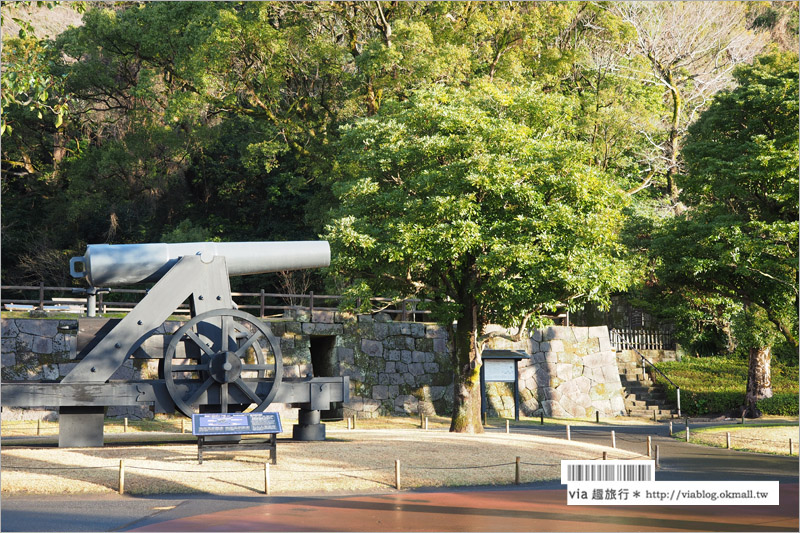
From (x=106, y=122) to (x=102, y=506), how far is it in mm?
23385

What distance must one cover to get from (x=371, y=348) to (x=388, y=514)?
51.6ft

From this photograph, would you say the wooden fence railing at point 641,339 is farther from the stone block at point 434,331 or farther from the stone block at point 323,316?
the stone block at point 323,316

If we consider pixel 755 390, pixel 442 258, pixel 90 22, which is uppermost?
pixel 90 22

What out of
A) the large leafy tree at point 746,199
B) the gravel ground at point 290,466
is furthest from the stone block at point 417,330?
the gravel ground at point 290,466

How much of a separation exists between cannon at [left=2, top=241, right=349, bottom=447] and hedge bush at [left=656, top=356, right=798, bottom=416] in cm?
1625

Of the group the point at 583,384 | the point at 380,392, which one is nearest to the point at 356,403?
the point at 380,392

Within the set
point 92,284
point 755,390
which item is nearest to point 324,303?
point 755,390

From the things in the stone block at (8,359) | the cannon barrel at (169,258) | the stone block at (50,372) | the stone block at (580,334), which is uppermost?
the cannon barrel at (169,258)

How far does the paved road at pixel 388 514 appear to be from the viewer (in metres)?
8.70

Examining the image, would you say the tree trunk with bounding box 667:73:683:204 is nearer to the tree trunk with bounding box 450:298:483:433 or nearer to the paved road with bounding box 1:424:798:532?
the tree trunk with bounding box 450:298:483:433

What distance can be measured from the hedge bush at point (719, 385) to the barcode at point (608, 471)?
15114 mm

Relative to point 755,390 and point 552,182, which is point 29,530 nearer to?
point 552,182

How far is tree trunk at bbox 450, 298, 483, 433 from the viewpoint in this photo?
18.3 meters

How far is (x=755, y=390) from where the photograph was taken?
24594mm
